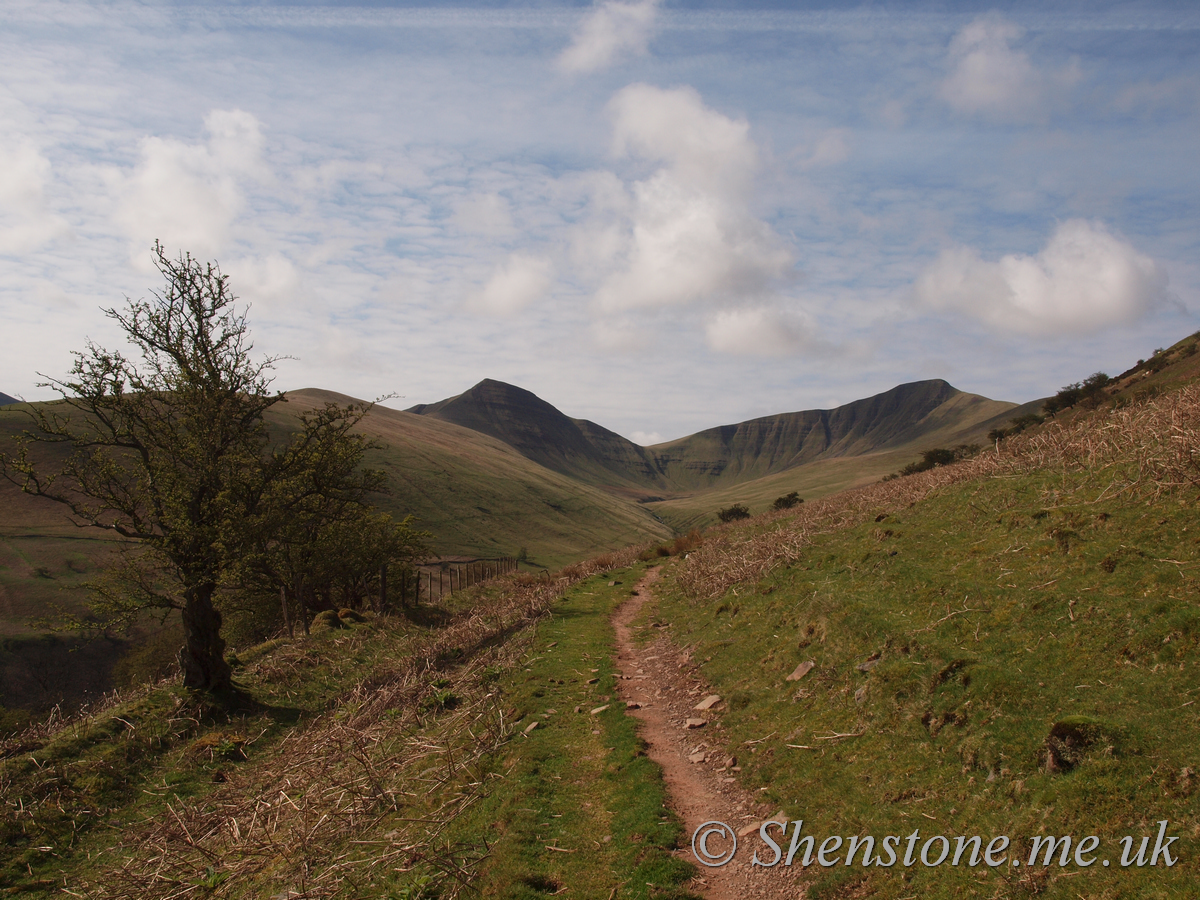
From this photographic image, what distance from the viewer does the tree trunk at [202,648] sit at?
19.8m

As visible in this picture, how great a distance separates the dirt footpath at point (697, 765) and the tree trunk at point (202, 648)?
1260 cm

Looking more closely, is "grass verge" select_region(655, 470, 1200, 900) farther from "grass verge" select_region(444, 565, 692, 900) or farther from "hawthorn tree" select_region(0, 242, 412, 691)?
"hawthorn tree" select_region(0, 242, 412, 691)

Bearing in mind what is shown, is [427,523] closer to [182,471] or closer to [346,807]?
[182,471]

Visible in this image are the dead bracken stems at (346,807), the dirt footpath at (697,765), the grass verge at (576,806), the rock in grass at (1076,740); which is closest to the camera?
the rock in grass at (1076,740)

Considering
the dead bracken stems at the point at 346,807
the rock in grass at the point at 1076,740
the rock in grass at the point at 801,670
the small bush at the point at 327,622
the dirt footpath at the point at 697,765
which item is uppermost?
the rock in grass at the point at 1076,740

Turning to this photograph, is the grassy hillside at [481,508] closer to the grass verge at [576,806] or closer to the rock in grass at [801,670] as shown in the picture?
the grass verge at [576,806]

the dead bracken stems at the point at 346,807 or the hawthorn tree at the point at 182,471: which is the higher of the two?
the hawthorn tree at the point at 182,471

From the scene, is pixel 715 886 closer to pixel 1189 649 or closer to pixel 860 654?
pixel 860 654

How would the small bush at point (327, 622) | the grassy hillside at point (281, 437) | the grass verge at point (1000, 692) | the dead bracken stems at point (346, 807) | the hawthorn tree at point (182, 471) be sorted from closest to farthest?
the grass verge at point (1000, 692) < the dead bracken stems at point (346, 807) < the hawthorn tree at point (182, 471) < the small bush at point (327, 622) < the grassy hillside at point (281, 437)

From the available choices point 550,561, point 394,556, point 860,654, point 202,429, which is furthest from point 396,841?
point 550,561

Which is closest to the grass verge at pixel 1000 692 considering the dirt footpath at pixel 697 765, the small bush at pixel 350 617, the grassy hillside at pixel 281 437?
the dirt footpath at pixel 697 765

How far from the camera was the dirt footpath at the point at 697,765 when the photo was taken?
804 centimetres

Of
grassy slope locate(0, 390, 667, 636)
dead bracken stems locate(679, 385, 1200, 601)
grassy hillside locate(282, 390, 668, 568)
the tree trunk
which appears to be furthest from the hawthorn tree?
grassy hillside locate(282, 390, 668, 568)

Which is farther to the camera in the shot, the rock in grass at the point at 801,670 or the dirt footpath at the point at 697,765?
the rock in grass at the point at 801,670
